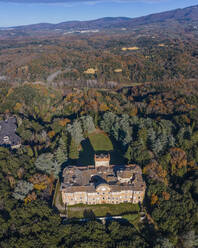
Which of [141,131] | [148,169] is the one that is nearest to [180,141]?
[141,131]

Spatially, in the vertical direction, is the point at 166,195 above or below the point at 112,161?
below

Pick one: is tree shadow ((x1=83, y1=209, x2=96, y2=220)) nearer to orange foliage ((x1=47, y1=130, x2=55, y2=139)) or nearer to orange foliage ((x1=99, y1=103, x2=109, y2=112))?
orange foliage ((x1=47, y1=130, x2=55, y2=139))

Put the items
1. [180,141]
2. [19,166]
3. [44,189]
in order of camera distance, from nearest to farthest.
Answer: [44,189]
[19,166]
[180,141]

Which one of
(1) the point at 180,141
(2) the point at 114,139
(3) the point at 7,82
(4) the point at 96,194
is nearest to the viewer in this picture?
(4) the point at 96,194

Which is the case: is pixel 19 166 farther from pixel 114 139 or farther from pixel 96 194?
pixel 114 139

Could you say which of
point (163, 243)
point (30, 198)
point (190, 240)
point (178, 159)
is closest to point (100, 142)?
point (178, 159)

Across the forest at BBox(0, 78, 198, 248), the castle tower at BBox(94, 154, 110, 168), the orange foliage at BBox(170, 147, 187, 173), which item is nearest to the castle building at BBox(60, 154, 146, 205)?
the castle tower at BBox(94, 154, 110, 168)

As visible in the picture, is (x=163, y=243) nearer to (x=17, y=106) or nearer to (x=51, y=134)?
(x=51, y=134)
